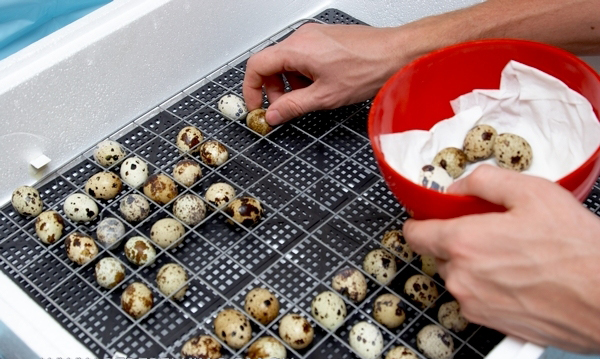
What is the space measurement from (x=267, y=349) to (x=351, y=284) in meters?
0.16

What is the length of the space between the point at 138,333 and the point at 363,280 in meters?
0.34

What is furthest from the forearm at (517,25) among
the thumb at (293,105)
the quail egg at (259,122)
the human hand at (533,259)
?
the human hand at (533,259)

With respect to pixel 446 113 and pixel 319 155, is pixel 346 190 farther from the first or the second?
pixel 446 113

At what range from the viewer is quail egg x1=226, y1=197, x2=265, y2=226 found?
45.8 inches

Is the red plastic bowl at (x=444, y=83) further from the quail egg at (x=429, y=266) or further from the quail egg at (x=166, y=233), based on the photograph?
the quail egg at (x=166, y=233)

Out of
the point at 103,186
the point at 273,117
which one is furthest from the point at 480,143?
the point at 103,186

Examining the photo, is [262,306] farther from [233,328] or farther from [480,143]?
[480,143]

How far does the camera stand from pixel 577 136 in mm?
1010

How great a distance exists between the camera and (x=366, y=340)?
981 mm

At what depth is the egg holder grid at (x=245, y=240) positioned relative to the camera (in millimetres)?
1032

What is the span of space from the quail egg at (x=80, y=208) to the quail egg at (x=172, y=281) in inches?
7.8

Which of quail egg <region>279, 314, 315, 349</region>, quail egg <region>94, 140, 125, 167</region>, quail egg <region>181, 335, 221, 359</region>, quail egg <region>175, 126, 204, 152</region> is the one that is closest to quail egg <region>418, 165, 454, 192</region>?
quail egg <region>279, 314, 315, 349</region>

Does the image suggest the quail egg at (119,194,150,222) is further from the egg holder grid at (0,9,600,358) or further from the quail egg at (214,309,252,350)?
the quail egg at (214,309,252,350)

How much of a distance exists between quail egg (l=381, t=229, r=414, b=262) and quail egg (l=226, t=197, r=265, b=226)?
0.21 metres
